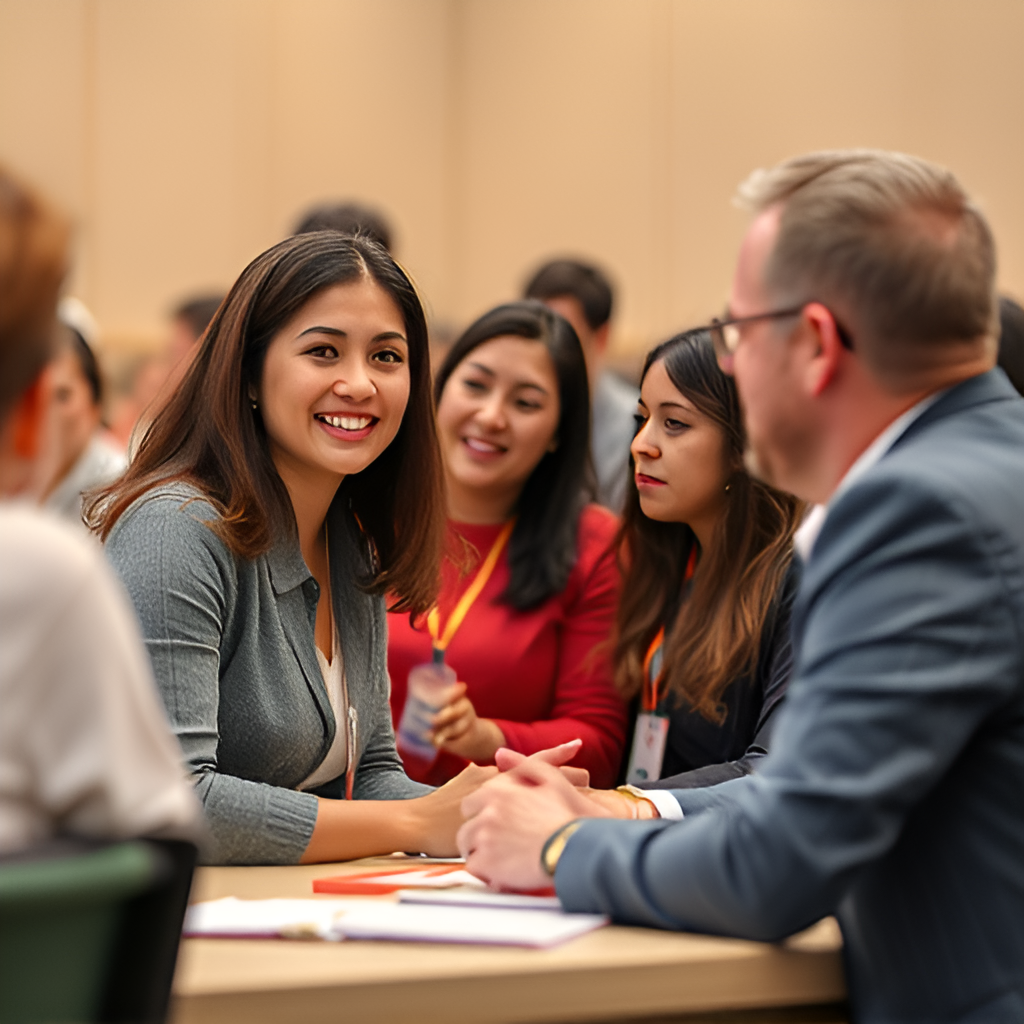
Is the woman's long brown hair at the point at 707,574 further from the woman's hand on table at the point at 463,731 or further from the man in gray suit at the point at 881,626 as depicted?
the man in gray suit at the point at 881,626

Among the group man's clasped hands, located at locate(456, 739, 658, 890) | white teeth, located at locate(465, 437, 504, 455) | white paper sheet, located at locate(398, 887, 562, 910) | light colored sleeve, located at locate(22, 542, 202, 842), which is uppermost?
light colored sleeve, located at locate(22, 542, 202, 842)

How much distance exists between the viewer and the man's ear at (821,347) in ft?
4.33

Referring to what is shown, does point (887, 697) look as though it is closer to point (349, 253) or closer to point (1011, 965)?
point (1011, 965)

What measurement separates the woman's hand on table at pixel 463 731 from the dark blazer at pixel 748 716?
354 millimetres

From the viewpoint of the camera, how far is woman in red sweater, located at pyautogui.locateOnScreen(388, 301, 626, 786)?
2.66 meters

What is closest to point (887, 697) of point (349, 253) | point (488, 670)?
point (349, 253)

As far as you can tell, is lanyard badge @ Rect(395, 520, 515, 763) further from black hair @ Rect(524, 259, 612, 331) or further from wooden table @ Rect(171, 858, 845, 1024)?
black hair @ Rect(524, 259, 612, 331)

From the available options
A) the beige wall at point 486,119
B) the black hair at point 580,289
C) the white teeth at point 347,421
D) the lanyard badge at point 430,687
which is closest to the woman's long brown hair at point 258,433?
the white teeth at point 347,421

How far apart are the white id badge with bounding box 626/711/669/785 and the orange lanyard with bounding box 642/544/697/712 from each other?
22mm

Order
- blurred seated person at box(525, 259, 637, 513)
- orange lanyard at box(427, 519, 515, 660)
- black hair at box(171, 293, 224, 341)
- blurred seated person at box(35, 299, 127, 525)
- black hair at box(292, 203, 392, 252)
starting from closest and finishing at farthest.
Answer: orange lanyard at box(427, 519, 515, 660) < black hair at box(292, 203, 392, 252) < blurred seated person at box(35, 299, 127, 525) < blurred seated person at box(525, 259, 637, 513) < black hair at box(171, 293, 224, 341)

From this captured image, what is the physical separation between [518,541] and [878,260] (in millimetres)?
1722

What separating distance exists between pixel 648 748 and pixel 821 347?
3.94 ft

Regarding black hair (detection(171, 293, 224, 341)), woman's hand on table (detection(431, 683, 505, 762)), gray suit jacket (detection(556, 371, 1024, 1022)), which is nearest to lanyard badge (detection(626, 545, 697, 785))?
woman's hand on table (detection(431, 683, 505, 762))

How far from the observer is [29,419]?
3.24ft
